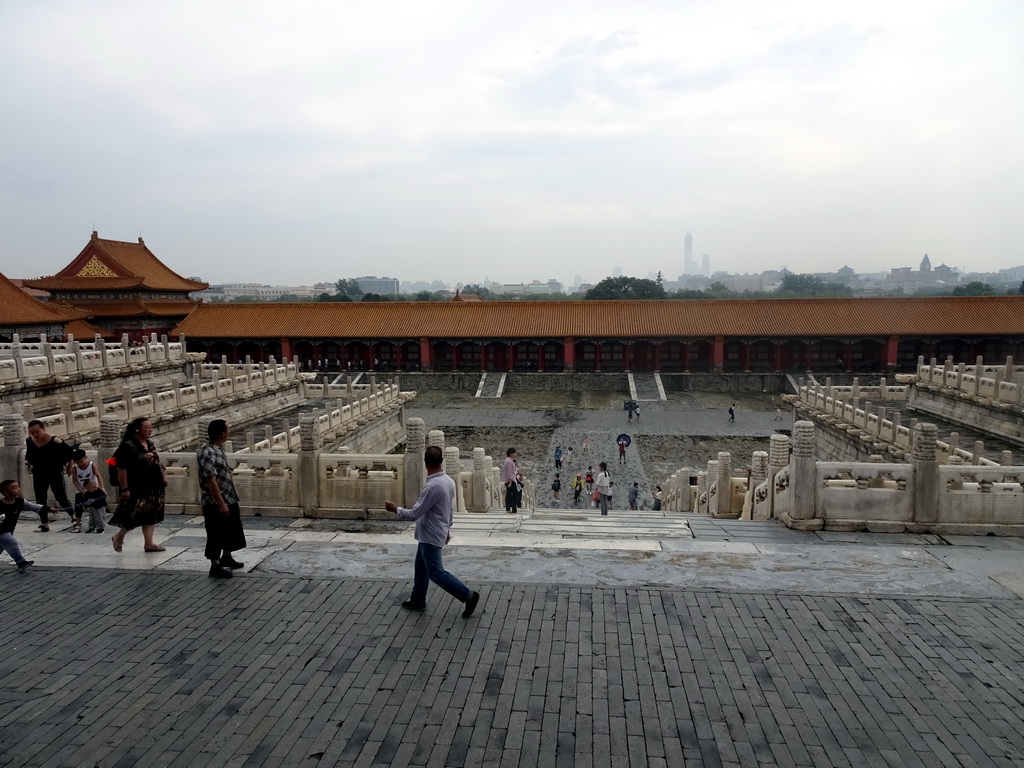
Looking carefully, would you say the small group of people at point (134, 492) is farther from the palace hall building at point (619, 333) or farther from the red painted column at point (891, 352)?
the red painted column at point (891, 352)

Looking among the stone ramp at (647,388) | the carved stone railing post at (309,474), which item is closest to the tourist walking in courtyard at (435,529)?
the carved stone railing post at (309,474)

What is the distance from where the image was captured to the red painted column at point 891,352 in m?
40.3

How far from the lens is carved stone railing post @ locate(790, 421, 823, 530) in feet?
29.6

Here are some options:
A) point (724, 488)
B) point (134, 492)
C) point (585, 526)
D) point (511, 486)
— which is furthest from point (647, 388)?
point (134, 492)

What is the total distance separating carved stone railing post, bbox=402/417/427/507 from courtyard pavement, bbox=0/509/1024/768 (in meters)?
1.57

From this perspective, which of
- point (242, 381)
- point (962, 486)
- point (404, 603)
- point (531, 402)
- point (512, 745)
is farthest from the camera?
point (531, 402)

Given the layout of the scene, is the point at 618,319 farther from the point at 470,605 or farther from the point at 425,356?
the point at 470,605

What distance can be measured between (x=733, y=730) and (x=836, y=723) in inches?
28.0

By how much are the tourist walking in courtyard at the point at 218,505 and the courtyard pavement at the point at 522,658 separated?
0.82 feet

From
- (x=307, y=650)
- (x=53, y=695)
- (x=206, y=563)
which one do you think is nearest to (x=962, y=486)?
(x=307, y=650)

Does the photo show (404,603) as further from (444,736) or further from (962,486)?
(962,486)

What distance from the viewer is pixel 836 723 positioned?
4.51m

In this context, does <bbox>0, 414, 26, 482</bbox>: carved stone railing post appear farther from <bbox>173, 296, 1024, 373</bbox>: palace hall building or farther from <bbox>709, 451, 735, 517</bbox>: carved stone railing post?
<bbox>173, 296, 1024, 373</bbox>: palace hall building

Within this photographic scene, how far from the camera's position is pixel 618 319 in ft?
144
